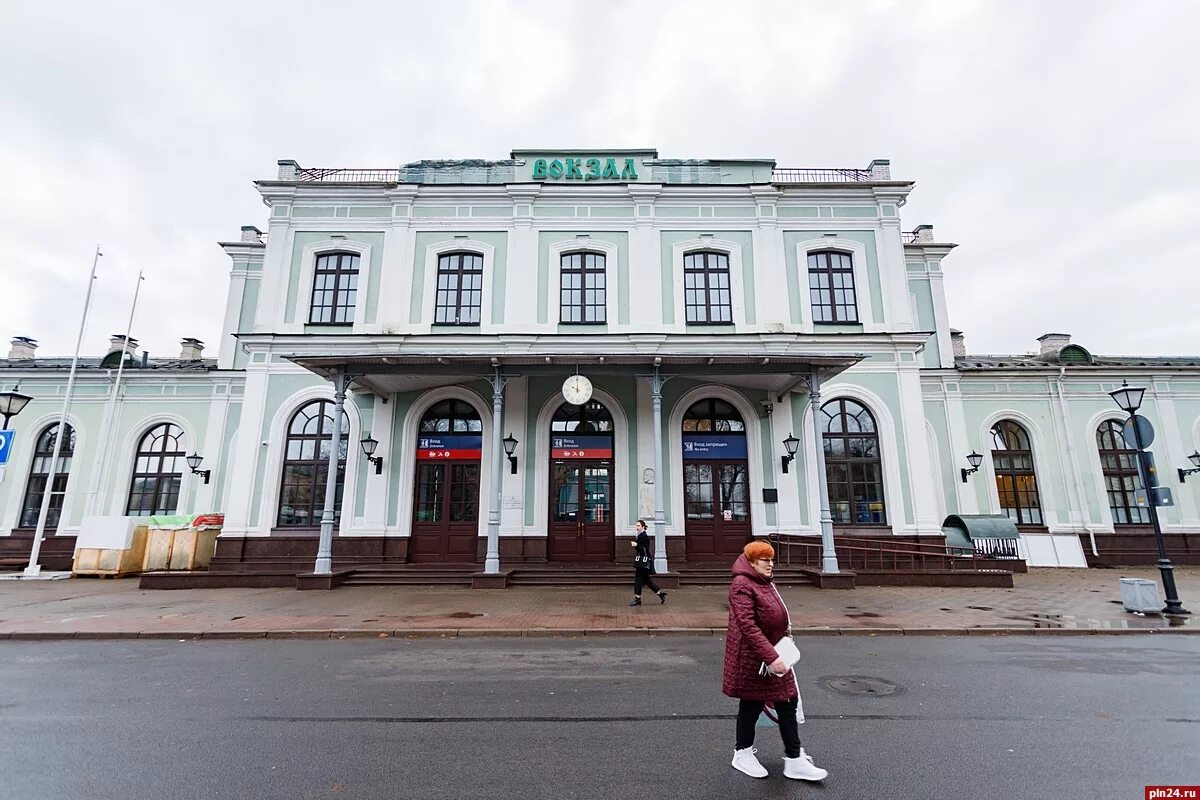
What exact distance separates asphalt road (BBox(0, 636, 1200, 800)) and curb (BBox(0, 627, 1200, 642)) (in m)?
0.80

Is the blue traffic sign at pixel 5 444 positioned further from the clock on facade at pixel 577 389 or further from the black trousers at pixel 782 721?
the black trousers at pixel 782 721

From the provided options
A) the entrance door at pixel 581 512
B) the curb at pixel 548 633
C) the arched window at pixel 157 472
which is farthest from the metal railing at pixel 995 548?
the arched window at pixel 157 472

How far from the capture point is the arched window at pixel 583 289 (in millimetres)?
16625

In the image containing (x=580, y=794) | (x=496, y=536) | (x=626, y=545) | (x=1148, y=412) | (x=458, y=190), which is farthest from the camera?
(x=1148, y=412)

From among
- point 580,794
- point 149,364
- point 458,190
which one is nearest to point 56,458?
point 149,364

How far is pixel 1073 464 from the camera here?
17.9 m

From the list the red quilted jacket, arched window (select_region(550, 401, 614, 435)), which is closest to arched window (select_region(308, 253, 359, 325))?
arched window (select_region(550, 401, 614, 435))

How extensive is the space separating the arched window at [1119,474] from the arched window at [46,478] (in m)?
33.7

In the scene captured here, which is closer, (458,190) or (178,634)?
(178,634)

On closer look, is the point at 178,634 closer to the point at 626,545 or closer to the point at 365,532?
the point at 365,532

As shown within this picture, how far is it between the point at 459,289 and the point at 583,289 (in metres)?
3.74

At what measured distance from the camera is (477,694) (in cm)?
566

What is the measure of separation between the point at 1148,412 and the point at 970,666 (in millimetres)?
18403

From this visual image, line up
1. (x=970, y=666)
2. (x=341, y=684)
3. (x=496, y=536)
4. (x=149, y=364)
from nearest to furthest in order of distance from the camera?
(x=341, y=684) < (x=970, y=666) < (x=496, y=536) < (x=149, y=364)
